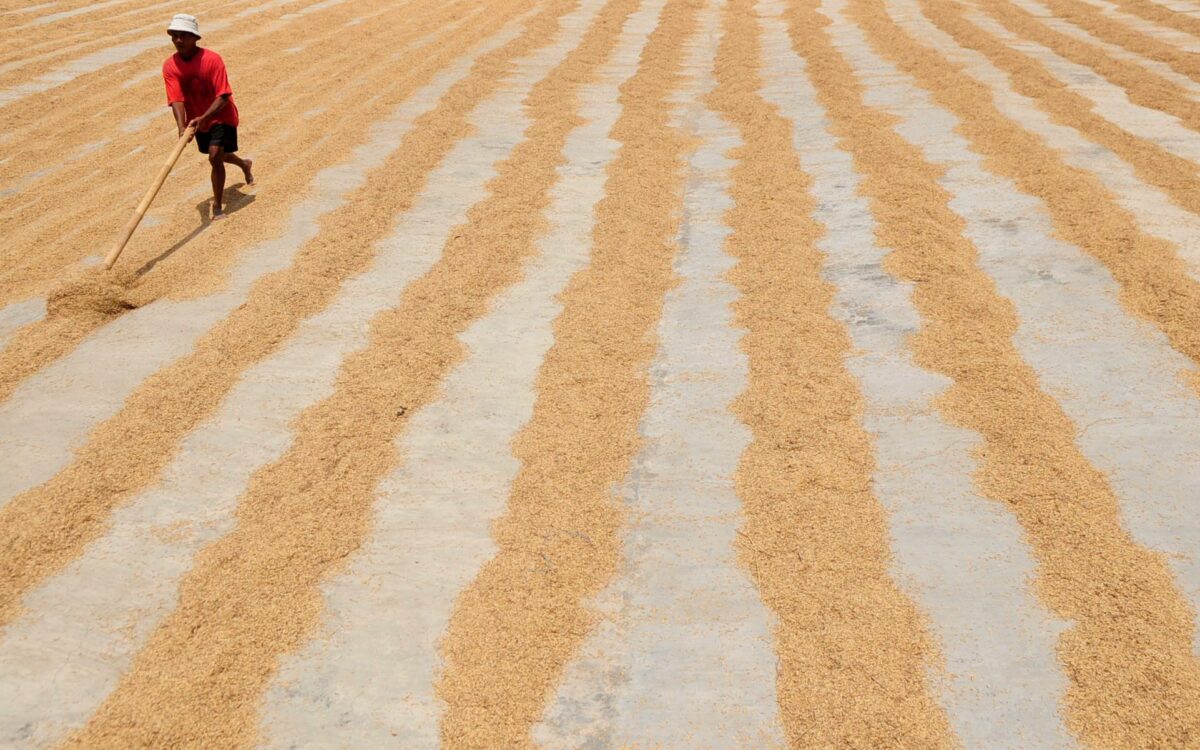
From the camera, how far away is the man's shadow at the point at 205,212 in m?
4.87

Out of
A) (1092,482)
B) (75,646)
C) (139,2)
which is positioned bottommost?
(1092,482)

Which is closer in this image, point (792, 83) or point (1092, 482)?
point (1092, 482)

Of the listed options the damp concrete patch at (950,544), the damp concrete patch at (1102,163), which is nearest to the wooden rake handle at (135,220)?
the damp concrete patch at (950,544)

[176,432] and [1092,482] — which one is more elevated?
[176,432]

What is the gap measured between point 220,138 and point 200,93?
0.25m

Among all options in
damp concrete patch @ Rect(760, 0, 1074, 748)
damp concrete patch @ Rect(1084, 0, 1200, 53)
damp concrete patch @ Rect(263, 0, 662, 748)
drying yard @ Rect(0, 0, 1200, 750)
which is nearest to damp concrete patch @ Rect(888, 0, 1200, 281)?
drying yard @ Rect(0, 0, 1200, 750)

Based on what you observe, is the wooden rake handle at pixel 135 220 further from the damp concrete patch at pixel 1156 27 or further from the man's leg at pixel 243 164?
the damp concrete patch at pixel 1156 27

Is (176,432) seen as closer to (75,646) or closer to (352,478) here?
(352,478)

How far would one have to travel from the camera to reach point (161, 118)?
7.36 metres

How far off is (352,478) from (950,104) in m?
5.80

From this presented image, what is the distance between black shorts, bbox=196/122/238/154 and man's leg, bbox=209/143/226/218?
28 millimetres

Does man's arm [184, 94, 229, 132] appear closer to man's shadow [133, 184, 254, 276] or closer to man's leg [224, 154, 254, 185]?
man's leg [224, 154, 254, 185]

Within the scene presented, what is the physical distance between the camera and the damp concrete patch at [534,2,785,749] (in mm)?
2238

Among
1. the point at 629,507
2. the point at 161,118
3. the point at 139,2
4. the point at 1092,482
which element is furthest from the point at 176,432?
the point at 139,2
